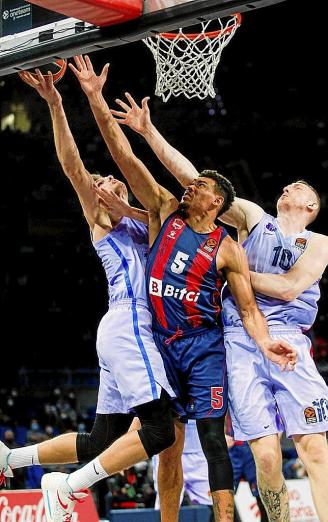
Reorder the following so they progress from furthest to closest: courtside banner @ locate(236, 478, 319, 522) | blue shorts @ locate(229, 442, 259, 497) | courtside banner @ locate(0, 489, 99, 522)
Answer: courtside banner @ locate(236, 478, 319, 522) → blue shorts @ locate(229, 442, 259, 497) → courtside banner @ locate(0, 489, 99, 522)

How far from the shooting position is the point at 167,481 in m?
5.03

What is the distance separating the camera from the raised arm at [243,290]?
191 inches

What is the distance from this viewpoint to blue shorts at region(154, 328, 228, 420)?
477cm

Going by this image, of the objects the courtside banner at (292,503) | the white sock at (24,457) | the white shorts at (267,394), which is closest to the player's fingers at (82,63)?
the white shorts at (267,394)

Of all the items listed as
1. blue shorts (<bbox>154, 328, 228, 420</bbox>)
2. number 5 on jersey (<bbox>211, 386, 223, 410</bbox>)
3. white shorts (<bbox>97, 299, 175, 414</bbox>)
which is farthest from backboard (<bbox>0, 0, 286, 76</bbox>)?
number 5 on jersey (<bbox>211, 386, 223, 410</bbox>)

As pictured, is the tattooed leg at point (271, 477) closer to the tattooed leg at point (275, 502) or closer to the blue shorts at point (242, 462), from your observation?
the tattooed leg at point (275, 502)

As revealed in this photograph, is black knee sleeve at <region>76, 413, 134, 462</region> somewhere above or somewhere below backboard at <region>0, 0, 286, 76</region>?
below

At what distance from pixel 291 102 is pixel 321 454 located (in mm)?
15787

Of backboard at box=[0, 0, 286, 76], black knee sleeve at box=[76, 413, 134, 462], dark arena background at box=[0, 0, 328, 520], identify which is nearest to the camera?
backboard at box=[0, 0, 286, 76]

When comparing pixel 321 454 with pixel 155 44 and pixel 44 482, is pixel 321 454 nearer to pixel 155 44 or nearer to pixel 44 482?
pixel 44 482

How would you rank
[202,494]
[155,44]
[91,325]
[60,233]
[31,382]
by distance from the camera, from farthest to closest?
[60,233] → [91,325] → [31,382] → [202,494] → [155,44]

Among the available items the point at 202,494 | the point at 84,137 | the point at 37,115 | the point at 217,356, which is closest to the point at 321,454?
the point at 217,356

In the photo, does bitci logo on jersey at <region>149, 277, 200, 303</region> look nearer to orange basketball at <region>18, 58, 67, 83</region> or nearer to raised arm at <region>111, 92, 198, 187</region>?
raised arm at <region>111, 92, 198, 187</region>

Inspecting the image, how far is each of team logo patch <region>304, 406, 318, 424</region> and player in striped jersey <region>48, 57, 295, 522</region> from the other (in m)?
0.36
